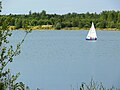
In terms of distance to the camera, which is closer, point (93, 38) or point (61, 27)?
point (93, 38)

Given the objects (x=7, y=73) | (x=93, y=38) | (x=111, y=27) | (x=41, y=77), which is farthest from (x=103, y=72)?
(x=111, y=27)

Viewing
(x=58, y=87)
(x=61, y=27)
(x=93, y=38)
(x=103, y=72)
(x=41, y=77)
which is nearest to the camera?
(x=58, y=87)

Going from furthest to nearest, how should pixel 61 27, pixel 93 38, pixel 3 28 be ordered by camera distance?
pixel 61 27 < pixel 93 38 < pixel 3 28

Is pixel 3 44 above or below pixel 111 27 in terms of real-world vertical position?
above

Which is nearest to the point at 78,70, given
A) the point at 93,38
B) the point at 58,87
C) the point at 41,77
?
the point at 41,77

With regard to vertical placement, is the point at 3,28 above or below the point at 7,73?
above

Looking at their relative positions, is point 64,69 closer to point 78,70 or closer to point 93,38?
point 78,70

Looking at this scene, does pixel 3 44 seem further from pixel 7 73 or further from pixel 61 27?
pixel 61 27

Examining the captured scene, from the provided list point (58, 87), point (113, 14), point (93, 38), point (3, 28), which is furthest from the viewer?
point (113, 14)

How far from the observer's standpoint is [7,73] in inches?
88.7

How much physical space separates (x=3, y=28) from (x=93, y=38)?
2775cm

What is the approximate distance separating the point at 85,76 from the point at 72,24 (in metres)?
39.7

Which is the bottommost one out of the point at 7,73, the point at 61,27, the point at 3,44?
the point at 61,27

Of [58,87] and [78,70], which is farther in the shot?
[78,70]
